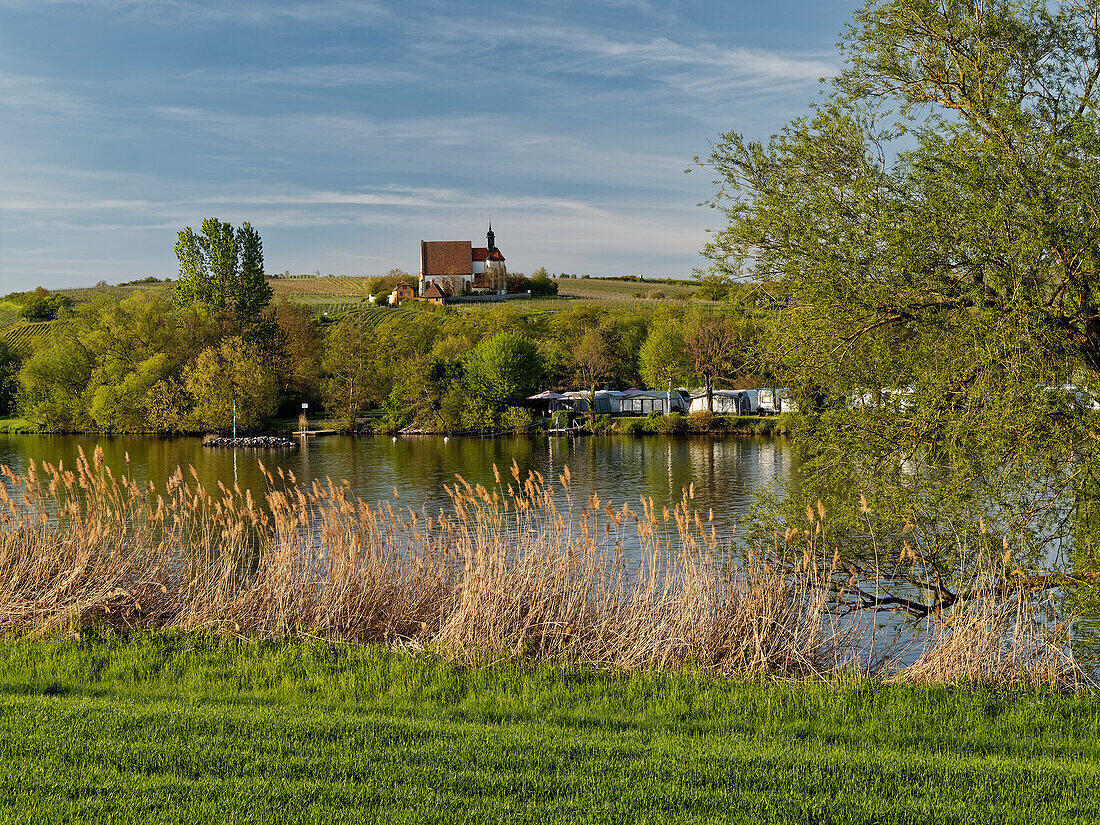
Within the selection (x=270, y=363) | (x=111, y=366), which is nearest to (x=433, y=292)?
(x=270, y=363)

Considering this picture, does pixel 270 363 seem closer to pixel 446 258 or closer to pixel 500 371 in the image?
pixel 500 371

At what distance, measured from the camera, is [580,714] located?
6.83 m

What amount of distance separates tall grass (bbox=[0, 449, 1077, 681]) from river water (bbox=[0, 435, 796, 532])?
1294 cm

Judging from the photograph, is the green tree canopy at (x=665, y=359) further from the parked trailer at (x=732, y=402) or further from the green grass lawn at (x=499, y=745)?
the green grass lawn at (x=499, y=745)

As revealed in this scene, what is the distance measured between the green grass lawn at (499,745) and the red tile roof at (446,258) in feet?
456

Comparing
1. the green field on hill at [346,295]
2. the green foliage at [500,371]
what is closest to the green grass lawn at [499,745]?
the green foliage at [500,371]

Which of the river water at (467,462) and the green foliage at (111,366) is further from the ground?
the green foliage at (111,366)

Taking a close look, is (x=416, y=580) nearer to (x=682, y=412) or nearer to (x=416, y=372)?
(x=416, y=372)

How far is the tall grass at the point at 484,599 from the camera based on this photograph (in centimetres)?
820

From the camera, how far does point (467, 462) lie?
138ft

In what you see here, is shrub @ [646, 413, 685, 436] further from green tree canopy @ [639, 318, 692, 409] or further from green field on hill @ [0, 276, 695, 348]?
green field on hill @ [0, 276, 695, 348]

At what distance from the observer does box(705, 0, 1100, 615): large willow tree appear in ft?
31.2

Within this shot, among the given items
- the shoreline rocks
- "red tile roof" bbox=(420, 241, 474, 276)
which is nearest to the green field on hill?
"red tile roof" bbox=(420, 241, 474, 276)

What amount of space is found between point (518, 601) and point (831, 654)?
298 centimetres
